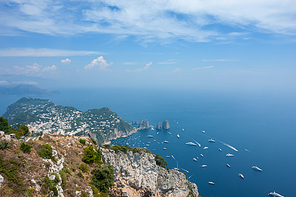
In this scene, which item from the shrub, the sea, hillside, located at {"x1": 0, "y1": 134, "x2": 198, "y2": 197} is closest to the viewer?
hillside, located at {"x1": 0, "y1": 134, "x2": 198, "y2": 197}

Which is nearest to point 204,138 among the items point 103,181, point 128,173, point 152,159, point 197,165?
point 197,165

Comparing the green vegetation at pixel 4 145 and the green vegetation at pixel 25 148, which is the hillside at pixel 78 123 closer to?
the green vegetation at pixel 25 148

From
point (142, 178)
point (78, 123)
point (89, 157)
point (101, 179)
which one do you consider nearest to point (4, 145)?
point (89, 157)

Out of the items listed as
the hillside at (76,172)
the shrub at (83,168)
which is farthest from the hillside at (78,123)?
the shrub at (83,168)

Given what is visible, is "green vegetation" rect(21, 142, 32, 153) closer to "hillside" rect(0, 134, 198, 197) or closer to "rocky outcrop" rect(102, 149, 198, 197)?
"hillside" rect(0, 134, 198, 197)

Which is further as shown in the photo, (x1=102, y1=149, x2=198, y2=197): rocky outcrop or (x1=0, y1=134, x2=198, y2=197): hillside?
(x1=102, y1=149, x2=198, y2=197): rocky outcrop

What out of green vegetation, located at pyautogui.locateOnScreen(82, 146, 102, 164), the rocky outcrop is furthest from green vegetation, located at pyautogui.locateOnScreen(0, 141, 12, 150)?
the rocky outcrop

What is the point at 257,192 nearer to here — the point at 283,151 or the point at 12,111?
the point at 283,151

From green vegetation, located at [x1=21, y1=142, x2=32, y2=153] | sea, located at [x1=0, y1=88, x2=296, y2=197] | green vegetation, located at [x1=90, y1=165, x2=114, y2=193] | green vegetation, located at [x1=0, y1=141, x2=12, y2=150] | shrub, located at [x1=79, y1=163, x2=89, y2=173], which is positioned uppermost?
green vegetation, located at [x1=0, y1=141, x2=12, y2=150]
